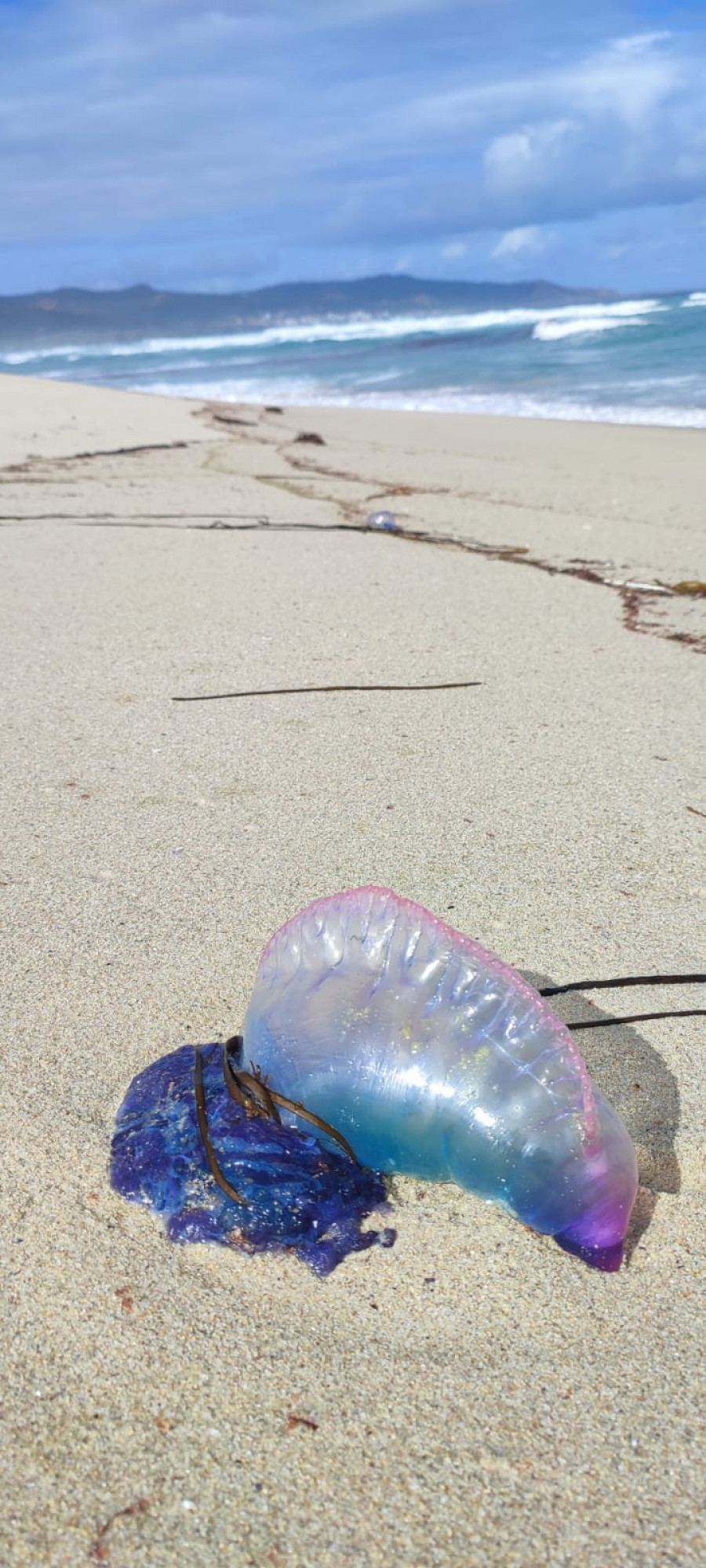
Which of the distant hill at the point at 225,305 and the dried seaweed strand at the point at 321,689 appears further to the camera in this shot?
the distant hill at the point at 225,305

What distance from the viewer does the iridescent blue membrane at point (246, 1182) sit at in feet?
3.90

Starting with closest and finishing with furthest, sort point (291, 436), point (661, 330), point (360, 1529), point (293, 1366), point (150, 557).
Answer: point (360, 1529), point (293, 1366), point (150, 557), point (291, 436), point (661, 330)

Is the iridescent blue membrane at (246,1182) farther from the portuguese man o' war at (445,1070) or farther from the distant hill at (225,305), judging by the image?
the distant hill at (225,305)

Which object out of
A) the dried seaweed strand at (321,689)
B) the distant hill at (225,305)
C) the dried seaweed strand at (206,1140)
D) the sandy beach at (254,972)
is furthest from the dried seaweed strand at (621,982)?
the distant hill at (225,305)

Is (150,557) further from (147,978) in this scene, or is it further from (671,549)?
(147,978)

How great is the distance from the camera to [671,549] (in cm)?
426

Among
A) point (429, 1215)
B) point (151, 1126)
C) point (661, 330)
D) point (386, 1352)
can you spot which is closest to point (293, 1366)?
point (386, 1352)

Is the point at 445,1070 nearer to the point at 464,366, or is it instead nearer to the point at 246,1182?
the point at 246,1182

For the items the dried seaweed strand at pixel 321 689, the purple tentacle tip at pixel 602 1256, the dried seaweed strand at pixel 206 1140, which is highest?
the dried seaweed strand at pixel 321 689

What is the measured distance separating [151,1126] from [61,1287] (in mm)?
210

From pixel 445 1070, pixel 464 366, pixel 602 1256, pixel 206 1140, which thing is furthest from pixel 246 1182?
pixel 464 366

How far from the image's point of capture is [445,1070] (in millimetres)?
1197

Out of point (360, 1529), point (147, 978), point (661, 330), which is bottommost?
point (360, 1529)

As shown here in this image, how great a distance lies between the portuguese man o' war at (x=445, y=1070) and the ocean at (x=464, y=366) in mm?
8951
